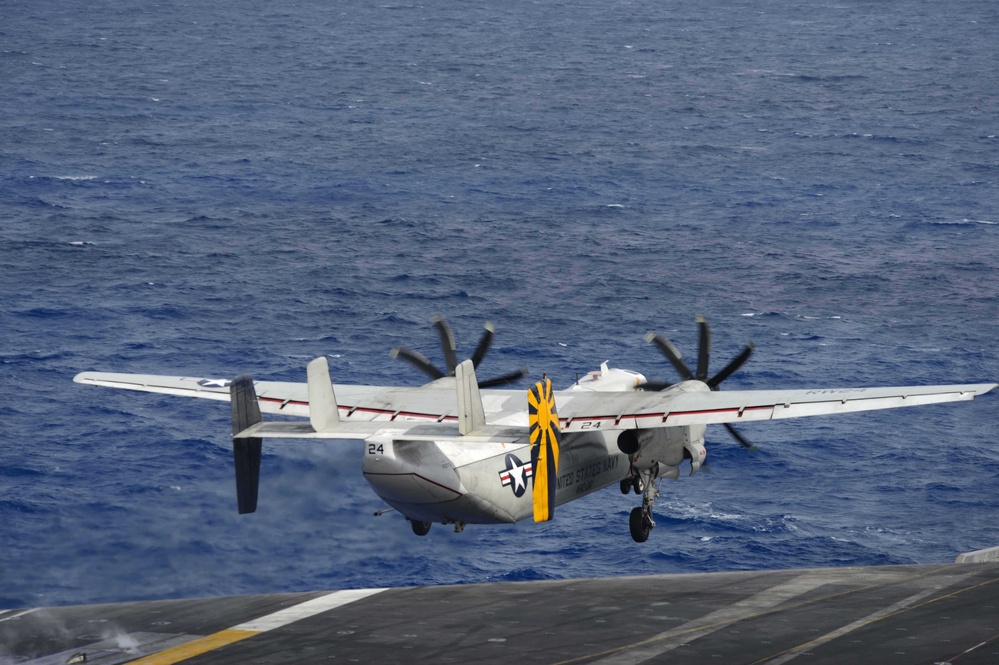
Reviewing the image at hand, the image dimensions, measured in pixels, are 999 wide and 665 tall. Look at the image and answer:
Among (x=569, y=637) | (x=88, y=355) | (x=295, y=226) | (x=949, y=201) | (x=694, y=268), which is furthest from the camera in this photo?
(x=949, y=201)

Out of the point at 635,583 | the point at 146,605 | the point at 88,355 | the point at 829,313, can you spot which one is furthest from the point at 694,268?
the point at 146,605

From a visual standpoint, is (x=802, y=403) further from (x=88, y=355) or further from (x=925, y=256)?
(x=925, y=256)

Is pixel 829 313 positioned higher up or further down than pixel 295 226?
further down

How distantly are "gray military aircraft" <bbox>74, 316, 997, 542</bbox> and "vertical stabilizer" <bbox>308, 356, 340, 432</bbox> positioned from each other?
47mm

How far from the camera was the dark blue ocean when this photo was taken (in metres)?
93.4

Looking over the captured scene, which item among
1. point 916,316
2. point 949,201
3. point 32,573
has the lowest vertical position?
point 32,573

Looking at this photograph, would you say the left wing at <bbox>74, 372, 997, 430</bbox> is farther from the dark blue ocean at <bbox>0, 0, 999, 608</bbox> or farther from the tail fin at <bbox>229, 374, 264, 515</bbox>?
the dark blue ocean at <bbox>0, 0, 999, 608</bbox>

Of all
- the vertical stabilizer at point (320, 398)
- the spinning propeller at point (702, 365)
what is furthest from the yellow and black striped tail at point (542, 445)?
the spinning propeller at point (702, 365)

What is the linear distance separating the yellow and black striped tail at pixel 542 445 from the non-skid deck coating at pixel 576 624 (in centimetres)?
943

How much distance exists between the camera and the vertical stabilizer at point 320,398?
139 feet

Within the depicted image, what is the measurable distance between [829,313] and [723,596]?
70938mm

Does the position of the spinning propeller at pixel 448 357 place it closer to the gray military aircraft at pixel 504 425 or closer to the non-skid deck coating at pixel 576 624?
the gray military aircraft at pixel 504 425

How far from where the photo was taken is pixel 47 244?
14250 cm

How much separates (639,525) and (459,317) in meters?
66.4
